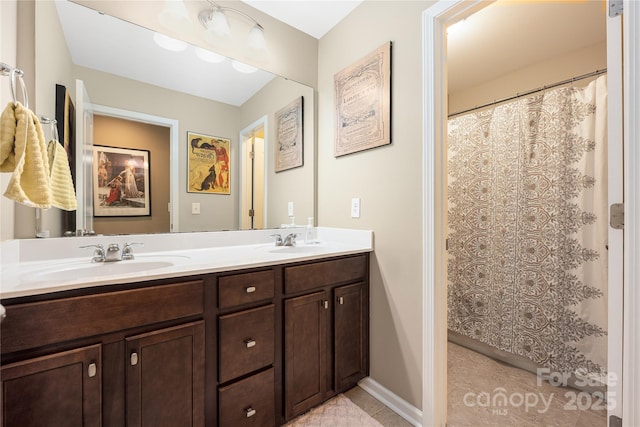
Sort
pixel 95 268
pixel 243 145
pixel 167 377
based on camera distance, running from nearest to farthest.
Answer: pixel 167 377 < pixel 95 268 < pixel 243 145

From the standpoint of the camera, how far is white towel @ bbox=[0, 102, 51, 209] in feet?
2.58

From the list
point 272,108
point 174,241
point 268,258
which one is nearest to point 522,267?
point 268,258

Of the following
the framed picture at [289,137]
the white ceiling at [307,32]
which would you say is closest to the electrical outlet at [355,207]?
the framed picture at [289,137]

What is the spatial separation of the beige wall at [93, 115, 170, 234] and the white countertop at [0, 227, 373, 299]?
0.19ft

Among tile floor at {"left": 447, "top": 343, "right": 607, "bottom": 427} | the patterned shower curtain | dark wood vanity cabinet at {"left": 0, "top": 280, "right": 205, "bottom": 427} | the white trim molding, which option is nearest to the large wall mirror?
dark wood vanity cabinet at {"left": 0, "top": 280, "right": 205, "bottom": 427}

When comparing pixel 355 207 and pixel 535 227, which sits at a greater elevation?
pixel 355 207

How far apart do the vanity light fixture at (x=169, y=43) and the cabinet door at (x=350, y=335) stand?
1668 millimetres

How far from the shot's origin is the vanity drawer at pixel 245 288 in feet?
3.72

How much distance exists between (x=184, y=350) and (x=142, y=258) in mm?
563

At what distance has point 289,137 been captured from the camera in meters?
2.07

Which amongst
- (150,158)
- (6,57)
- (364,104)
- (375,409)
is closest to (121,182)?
(150,158)

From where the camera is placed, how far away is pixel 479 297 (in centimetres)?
215

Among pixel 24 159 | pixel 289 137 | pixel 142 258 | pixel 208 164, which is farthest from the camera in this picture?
pixel 289 137

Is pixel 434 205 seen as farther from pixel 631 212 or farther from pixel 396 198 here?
pixel 631 212
